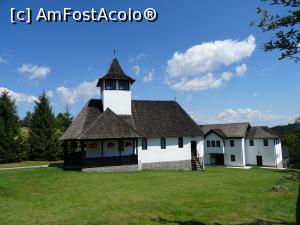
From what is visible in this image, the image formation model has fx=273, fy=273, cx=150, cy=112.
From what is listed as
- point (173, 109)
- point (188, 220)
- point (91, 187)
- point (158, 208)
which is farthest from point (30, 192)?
point (173, 109)

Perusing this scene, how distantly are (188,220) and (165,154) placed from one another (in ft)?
69.0

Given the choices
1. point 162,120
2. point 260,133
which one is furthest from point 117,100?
point 260,133

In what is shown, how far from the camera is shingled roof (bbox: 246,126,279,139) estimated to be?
A: 52.2 metres

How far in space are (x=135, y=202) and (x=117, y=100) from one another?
59.1 ft

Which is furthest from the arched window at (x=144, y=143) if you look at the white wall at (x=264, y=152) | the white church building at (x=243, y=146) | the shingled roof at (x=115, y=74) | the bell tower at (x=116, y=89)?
the white wall at (x=264, y=152)

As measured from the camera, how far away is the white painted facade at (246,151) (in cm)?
5181

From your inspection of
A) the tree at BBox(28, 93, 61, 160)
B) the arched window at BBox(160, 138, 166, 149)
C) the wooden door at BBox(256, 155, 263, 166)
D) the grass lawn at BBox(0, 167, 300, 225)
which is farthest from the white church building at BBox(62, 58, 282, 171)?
the wooden door at BBox(256, 155, 263, 166)

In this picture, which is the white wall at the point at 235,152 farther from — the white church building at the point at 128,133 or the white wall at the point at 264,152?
the white church building at the point at 128,133

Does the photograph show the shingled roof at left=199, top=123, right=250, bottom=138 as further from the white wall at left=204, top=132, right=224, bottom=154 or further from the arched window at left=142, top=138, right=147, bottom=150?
the arched window at left=142, top=138, right=147, bottom=150

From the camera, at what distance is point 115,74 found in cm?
3108

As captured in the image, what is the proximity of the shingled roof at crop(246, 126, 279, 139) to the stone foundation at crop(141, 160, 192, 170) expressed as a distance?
1004 inches

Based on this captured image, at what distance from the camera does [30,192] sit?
16.5 meters

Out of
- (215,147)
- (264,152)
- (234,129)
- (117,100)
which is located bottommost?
(264,152)

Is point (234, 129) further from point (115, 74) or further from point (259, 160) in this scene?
point (115, 74)
